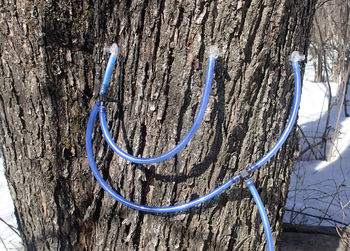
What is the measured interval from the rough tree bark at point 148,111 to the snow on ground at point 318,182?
3.03 ft

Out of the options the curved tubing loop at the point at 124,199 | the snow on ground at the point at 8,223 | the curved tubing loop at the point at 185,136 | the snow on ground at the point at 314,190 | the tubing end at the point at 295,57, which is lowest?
the snow on ground at the point at 8,223

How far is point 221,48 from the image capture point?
3.33 feet

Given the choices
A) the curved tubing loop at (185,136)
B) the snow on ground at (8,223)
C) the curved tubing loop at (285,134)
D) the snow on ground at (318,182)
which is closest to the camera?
the curved tubing loop at (185,136)

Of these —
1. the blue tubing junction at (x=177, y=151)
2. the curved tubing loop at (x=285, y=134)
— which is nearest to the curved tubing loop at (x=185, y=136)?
the blue tubing junction at (x=177, y=151)

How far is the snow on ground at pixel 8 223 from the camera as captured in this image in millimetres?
2254

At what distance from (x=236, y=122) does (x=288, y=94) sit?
0.24m

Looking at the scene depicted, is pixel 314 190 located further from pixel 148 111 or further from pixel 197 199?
pixel 148 111

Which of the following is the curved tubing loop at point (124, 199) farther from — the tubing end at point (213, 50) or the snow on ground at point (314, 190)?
the snow on ground at point (314, 190)

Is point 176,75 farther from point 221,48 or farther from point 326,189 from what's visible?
point 326,189

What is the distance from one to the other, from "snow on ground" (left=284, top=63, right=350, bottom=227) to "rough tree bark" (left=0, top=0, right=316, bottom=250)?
0.92 metres

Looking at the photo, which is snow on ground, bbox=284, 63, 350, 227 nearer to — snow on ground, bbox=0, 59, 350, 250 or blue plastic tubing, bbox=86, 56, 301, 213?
snow on ground, bbox=0, 59, 350, 250

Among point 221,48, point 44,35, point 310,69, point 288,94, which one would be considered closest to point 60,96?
point 44,35

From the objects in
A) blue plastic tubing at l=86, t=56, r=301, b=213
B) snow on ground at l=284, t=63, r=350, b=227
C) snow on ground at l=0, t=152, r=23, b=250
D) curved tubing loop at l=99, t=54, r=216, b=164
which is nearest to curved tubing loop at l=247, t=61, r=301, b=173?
blue plastic tubing at l=86, t=56, r=301, b=213

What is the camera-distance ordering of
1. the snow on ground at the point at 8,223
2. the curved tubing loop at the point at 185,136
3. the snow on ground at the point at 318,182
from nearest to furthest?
the curved tubing loop at the point at 185,136, the snow on ground at the point at 8,223, the snow on ground at the point at 318,182
